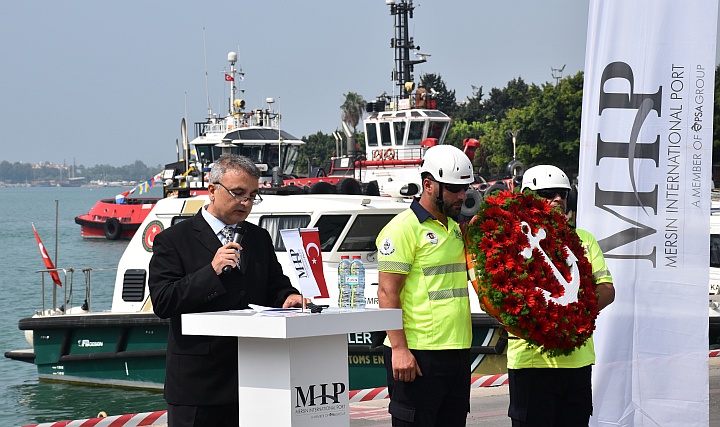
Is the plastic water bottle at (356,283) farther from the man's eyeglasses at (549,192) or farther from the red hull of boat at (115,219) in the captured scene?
the red hull of boat at (115,219)

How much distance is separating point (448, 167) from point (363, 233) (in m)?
6.69

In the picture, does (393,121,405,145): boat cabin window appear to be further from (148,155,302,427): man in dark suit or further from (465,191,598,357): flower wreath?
(148,155,302,427): man in dark suit

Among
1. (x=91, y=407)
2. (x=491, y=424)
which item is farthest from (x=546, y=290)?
(x=91, y=407)

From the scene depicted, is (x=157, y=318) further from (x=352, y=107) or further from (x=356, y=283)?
(x=352, y=107)

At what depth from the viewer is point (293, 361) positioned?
4094 mm

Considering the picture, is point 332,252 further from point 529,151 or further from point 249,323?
point 529,151

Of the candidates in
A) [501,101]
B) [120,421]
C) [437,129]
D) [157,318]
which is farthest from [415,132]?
[501,101]

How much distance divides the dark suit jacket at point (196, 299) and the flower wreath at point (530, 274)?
1.17m

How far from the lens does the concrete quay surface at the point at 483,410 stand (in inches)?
322

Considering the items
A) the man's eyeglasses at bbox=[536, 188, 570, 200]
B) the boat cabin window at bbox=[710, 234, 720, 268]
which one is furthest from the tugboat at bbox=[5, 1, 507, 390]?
the man's eyeglasses at bbox=[536, 188, 570, 200]

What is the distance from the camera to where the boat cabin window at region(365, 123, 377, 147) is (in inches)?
1364

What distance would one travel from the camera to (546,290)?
207 inches

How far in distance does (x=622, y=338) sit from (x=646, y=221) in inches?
25.2

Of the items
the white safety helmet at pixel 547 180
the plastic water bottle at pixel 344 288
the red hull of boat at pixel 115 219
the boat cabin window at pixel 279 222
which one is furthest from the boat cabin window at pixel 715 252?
the red hull of boat at pixel 115 219
